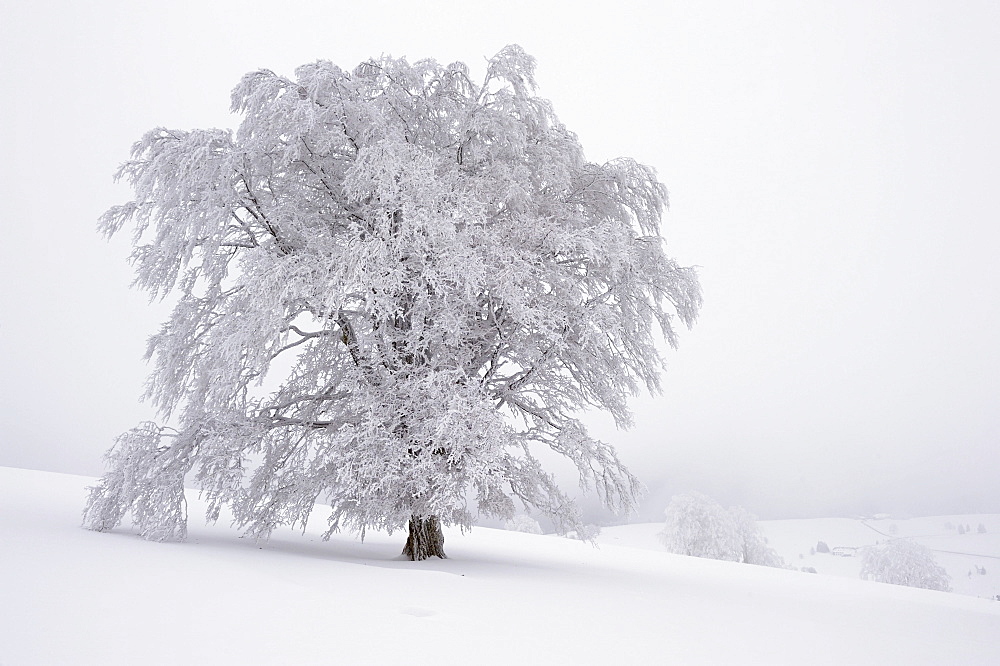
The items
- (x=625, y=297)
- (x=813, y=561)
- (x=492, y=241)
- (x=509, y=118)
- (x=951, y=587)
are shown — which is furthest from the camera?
(x=813, y=561)

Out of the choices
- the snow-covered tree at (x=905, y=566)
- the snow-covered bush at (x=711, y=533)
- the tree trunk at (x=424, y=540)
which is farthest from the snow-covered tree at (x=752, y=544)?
the tree trunk at (x=424, y=540)

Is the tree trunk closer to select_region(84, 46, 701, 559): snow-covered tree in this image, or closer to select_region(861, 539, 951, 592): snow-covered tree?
select_region(84, 46, 701, 559): snow-covered tree

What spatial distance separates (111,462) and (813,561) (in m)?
35.1

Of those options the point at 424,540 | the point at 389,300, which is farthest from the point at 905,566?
the point at 389,300

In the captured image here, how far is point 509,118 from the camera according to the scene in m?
9.60

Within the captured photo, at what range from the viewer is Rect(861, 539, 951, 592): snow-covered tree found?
29.6 m

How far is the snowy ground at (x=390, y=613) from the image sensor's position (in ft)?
12.7

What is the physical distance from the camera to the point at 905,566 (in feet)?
98.8

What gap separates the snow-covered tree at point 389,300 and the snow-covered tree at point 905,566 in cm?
2699

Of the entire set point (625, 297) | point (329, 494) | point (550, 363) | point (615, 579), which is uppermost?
point (625, 297)

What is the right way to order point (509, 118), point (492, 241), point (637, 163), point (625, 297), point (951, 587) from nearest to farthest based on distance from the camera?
1. point (492, 241)
2. point (509, 118)
3. point (625, 297)
4. point (637, 163)
5. point (951, 587)

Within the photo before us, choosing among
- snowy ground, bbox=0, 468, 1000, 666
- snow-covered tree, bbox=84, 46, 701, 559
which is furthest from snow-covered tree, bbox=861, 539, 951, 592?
snow-covered tree, bbox=84, 46, 701, 559

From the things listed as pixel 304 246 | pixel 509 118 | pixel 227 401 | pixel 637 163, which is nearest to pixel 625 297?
pixel 637 163

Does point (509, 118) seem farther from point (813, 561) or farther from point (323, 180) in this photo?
point (813, 561)
